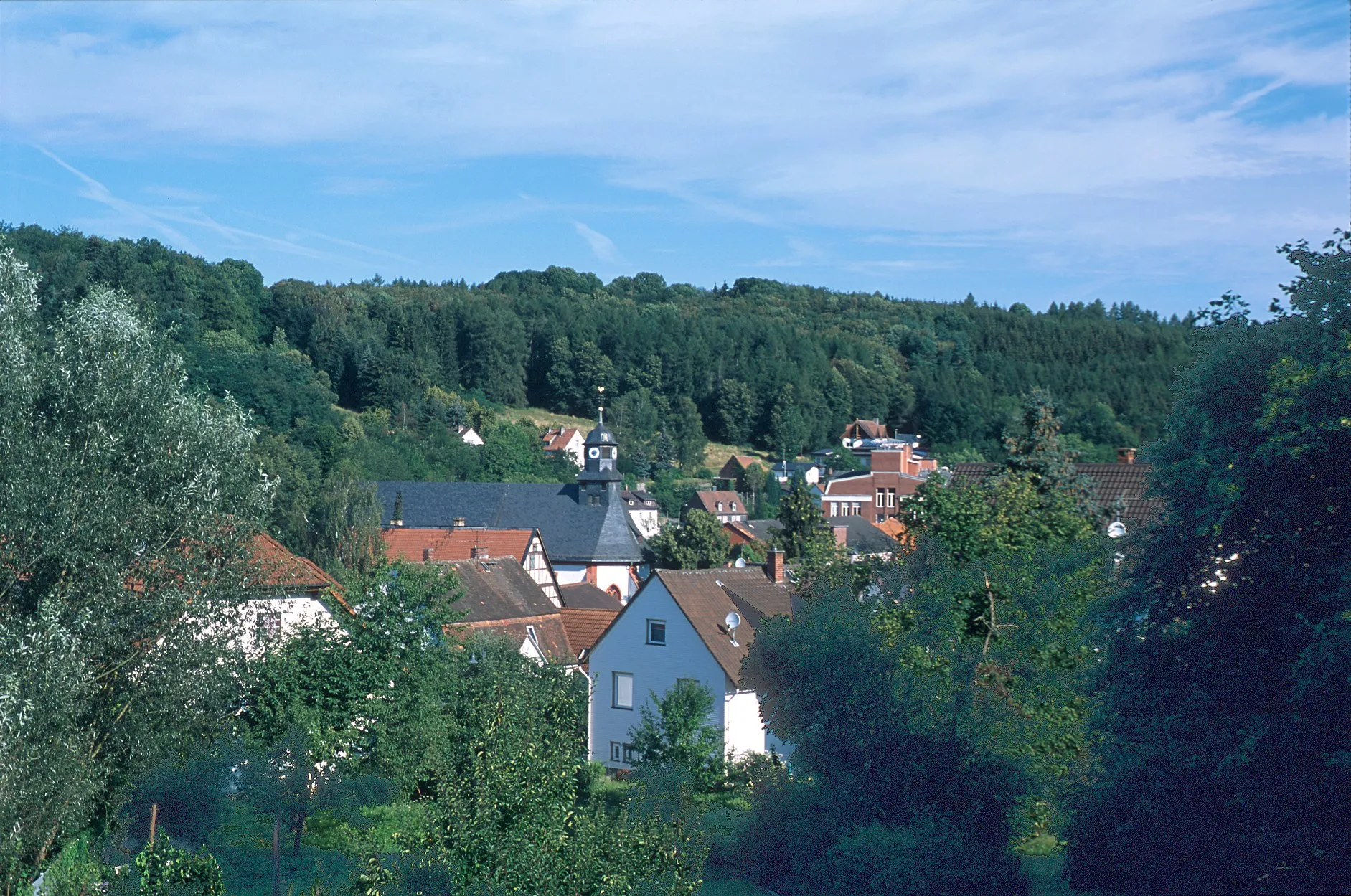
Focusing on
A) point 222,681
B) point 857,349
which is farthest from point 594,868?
point 857,349

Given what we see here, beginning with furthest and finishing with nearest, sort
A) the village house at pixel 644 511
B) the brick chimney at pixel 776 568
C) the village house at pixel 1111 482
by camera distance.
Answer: the village house at pixel 644 511
the brick chimney at pixel 776 568
the village house at pixel 1111 482

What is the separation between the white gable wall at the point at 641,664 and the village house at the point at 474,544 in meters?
22.7

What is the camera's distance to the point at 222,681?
19.4 meters

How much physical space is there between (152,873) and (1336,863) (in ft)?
42.5

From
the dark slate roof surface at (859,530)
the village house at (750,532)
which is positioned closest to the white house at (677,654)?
the village house at (750,532)

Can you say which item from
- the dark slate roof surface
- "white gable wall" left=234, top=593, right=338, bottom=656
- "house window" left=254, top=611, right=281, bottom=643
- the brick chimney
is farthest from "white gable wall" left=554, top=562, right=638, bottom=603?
"house window" left=254, top=611, right=281, bottom=643

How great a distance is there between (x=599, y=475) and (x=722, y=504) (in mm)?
31715

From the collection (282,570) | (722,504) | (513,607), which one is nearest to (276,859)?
(282,570)

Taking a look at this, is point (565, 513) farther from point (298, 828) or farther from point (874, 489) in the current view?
point (298, 828)

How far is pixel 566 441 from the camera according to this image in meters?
129

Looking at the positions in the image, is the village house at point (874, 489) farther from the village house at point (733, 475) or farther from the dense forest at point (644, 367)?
the village house at point (733, 475)

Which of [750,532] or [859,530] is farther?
[859,530]

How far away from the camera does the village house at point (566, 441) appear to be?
411 ft

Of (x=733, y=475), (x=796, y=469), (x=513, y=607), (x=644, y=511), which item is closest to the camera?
(x=513, y=607)
